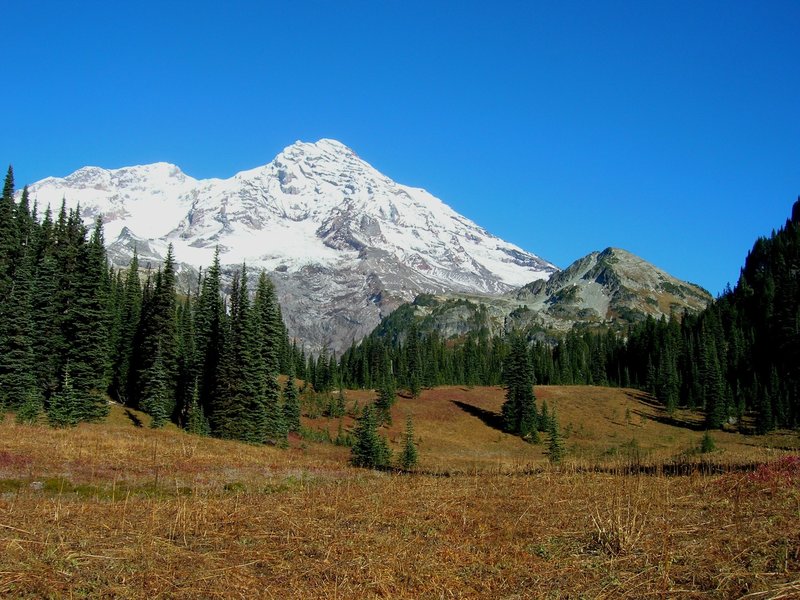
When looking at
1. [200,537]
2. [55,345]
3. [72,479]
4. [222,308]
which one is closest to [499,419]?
[222,308]

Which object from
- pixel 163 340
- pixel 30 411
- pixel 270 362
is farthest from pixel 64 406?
pixel 270 362

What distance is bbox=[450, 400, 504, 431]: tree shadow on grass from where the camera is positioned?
104 m

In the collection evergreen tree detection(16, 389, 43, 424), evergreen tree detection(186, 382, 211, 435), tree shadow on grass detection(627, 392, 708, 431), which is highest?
evergreen tree detection(16, 389, 43, 424)

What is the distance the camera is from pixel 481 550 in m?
10.1

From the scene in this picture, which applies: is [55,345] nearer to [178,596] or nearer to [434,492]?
[434,492]

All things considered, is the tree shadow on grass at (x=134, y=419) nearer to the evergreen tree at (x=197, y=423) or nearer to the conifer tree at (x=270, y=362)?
the evergreen tree at (x=197, y=423)

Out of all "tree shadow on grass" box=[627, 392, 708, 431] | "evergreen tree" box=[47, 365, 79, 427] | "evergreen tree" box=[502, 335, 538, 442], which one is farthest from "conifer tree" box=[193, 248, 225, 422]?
"tree shadow on grass" box=[627, 392, 708, 431]

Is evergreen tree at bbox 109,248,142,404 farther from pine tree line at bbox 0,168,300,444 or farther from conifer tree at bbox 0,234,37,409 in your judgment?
conifer tree at bbox 0,234,37,409

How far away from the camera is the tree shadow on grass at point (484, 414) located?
341 feet

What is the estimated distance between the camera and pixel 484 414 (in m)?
110

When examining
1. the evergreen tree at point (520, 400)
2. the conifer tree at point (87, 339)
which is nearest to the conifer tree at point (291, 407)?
the conifer tree at point (87, 339)

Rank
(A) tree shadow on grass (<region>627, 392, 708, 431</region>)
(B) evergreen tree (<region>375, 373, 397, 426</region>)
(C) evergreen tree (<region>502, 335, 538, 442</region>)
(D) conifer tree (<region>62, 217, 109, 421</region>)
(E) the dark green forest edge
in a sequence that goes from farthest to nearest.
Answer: (A) tree shadow on grass (<region>627, 392, 708, 431</region>) → (C) evergreen tree (<region>502, 335, 538, 442</region>) → (B) evergreen tree (<region>375, 373, 397, 426</region>) → (D) conifer tree (<region>62, 217, 109, 421</region>) → (E) the dark green forest edge

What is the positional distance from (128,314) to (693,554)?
8001cm

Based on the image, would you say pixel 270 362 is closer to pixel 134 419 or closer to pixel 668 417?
pixel 134 419
